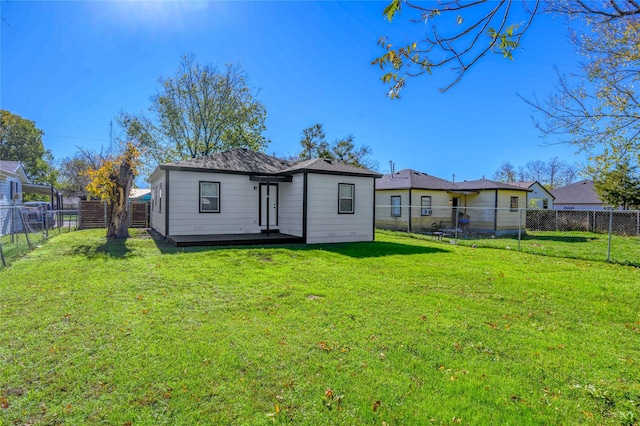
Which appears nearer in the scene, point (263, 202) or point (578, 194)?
point (263, 202)

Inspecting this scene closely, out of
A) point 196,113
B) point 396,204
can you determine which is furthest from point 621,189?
point 196,113

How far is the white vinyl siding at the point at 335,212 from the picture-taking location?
11648 mm

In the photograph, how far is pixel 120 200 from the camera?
41.1 feet

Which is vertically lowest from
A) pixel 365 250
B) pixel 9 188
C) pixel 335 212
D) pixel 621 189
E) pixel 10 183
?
pixel 365 250

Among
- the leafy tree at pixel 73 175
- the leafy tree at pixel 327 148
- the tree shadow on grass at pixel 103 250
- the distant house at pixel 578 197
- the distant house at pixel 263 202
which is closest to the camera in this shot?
the tree shadow on grass at pixel 103 250

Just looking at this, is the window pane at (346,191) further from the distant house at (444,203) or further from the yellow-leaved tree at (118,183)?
the yellow-leaved tree at (118,183)

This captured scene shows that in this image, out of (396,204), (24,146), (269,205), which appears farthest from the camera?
(24,146)

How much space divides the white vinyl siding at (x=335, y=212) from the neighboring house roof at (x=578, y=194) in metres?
30.4

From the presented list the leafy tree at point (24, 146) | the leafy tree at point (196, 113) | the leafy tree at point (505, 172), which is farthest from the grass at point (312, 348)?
the leafy tree at point (505, 172)

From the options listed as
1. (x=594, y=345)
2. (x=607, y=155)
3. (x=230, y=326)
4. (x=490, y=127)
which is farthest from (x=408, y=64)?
(x=490, y=127)

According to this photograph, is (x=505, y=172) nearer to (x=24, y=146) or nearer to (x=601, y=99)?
(x=601, y=99)

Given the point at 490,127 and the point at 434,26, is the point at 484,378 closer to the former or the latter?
the point at 434,26

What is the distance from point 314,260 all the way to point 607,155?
23.2 ft

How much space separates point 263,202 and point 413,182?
10476mm
